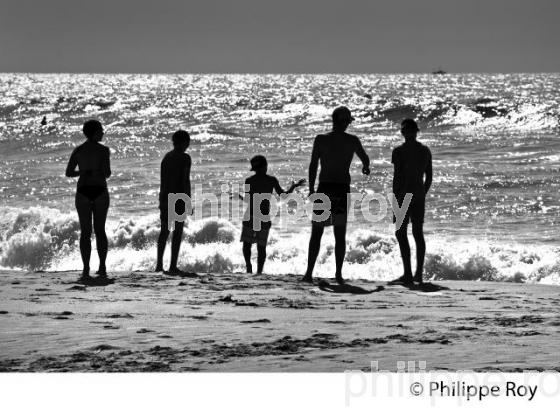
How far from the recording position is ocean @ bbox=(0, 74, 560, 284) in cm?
1308

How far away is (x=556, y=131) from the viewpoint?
3341cm

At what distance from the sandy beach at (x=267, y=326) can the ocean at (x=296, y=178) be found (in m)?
5.01

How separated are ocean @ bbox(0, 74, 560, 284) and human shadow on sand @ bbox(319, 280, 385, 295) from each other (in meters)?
4.40

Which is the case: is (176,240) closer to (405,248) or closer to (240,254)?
(405,248)

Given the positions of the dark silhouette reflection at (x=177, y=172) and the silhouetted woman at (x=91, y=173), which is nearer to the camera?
the silhouetted woman at (x=91, y=173)

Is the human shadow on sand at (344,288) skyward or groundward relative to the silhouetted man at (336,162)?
groundward

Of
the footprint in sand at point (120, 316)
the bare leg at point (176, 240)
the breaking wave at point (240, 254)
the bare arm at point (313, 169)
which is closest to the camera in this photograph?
the footprint in sand at point (120, 316)

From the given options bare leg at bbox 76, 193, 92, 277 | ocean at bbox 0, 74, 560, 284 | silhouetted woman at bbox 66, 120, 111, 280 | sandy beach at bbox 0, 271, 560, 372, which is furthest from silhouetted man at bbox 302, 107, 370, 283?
ocean at bbox 0, 74, 560, 284

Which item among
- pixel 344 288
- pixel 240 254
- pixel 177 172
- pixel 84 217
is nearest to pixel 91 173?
pixel 84 217

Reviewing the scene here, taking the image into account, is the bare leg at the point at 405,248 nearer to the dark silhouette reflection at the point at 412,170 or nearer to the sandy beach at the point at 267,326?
the dark silhouette reflection at the point at 412,170

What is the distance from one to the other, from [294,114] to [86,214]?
39031mm

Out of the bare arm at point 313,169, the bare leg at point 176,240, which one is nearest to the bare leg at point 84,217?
the bare leg at point 176,240

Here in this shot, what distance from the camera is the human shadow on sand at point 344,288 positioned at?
747 centimetres

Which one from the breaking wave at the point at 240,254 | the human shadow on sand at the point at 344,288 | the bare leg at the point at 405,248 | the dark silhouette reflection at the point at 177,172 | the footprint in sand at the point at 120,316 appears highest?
the dark silhouette reflection at the point at 177,172
